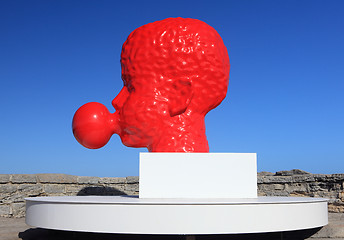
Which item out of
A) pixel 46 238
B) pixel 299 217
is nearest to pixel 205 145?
pixel 299 217

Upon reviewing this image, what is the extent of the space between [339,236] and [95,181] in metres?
4.13

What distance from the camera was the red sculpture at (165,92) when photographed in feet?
15.9

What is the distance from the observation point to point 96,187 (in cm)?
717

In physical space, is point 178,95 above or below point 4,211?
above

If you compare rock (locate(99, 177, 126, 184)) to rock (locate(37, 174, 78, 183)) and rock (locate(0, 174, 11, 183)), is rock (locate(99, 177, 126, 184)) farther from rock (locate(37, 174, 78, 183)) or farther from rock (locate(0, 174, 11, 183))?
rock (locate(0, 174, 11, 183))

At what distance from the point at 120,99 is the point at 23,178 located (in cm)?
271

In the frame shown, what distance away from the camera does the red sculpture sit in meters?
4.84

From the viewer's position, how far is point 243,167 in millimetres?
4449

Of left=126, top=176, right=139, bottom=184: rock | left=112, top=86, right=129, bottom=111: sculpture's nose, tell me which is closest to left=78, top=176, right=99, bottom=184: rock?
left=126, top=176, right=139, bottom=184: rock

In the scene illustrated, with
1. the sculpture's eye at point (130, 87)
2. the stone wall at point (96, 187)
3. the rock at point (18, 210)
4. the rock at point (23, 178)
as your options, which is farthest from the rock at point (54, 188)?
the sculpture's eye at point (130, 87)

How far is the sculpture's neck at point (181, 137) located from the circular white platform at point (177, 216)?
3.74ft

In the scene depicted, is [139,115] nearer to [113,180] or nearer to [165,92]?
[165,92]

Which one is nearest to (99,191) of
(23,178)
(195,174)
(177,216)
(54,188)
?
(54,188)

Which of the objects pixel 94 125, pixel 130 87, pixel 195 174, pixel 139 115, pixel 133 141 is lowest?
pixel 195 174
